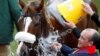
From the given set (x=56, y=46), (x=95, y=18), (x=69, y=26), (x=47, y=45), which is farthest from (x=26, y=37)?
(x=95, y=18)

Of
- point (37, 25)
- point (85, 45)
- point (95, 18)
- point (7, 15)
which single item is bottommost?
point (85, 45)

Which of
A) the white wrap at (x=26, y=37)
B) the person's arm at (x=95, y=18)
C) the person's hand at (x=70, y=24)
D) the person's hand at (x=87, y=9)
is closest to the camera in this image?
the white wrap at (x=26, y=37)

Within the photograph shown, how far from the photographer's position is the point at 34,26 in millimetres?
4715

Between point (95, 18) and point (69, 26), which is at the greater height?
point (95, 18)

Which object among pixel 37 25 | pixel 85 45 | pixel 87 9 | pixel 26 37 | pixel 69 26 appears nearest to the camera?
pixel 26 37

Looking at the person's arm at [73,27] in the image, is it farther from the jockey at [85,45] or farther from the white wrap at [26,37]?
the white wrap at [26,37]

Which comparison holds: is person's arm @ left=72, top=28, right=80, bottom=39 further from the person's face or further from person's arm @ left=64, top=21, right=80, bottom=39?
the person's face

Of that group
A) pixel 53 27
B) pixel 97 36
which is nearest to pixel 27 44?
pixel 53 27

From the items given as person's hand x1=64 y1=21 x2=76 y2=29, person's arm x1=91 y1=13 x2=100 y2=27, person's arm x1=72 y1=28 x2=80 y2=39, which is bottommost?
person's arm x1=72 y1=28 x2=80 y2=39

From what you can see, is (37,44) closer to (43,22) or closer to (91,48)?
(43,22)

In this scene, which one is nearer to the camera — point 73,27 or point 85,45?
point 85,45

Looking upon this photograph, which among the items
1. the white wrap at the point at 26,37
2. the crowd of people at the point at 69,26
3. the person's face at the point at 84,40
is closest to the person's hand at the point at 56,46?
the crowd of people at the point at 69,26

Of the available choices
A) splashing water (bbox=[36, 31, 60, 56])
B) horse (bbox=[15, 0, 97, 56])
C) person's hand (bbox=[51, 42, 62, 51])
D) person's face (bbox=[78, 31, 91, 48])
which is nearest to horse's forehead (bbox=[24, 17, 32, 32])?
horse (bbox=[15, 0, 97, 56])

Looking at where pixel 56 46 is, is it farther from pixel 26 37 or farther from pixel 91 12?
pixel 91 12
